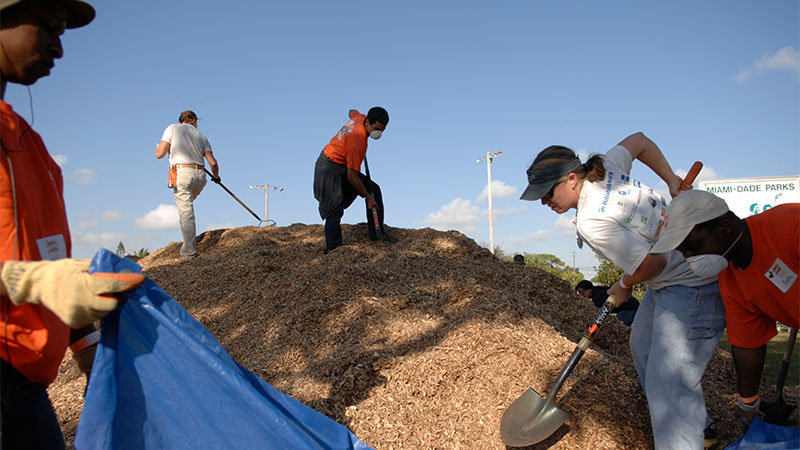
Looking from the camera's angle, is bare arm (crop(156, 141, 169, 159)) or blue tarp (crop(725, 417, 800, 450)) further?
bare arm (crop(156, 141, 169, 159))

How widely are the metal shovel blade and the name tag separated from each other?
2.06m

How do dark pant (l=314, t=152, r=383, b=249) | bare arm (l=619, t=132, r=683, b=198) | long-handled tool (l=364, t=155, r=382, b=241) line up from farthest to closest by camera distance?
long-handled tool (l=364, t=155, r=382, b=241)
dark pant (l=314, t=152, r=383, b=249)
bare arm (l=619, t=132, r=683, b=198)

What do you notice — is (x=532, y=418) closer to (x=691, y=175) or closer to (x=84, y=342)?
(x=691, y=175)

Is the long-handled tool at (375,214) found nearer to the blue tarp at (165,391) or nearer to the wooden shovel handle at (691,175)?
the wooden shovel handle at (691,175)

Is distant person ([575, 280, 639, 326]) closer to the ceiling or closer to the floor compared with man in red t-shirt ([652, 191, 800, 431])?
closer to the floor

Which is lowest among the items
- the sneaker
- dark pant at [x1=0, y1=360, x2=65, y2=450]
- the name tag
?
the sneaker

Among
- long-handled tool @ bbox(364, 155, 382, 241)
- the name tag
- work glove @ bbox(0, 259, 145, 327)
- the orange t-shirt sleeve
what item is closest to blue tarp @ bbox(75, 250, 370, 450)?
the name tag

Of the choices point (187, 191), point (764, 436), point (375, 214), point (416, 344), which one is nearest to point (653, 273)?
point (764, 436)

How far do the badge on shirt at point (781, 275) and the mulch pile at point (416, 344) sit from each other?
1.10m

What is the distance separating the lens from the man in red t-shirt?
200 centimetres

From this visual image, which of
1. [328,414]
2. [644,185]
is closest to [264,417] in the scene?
[328,414]

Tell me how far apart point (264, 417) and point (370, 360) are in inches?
56.2

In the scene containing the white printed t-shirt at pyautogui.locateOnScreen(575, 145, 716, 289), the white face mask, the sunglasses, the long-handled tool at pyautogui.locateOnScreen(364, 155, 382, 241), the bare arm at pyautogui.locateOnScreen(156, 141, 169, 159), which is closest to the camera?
the white face mask

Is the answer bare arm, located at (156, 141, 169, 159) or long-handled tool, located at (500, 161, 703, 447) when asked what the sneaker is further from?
bare arm, located at (156, 141, 169, 159)
